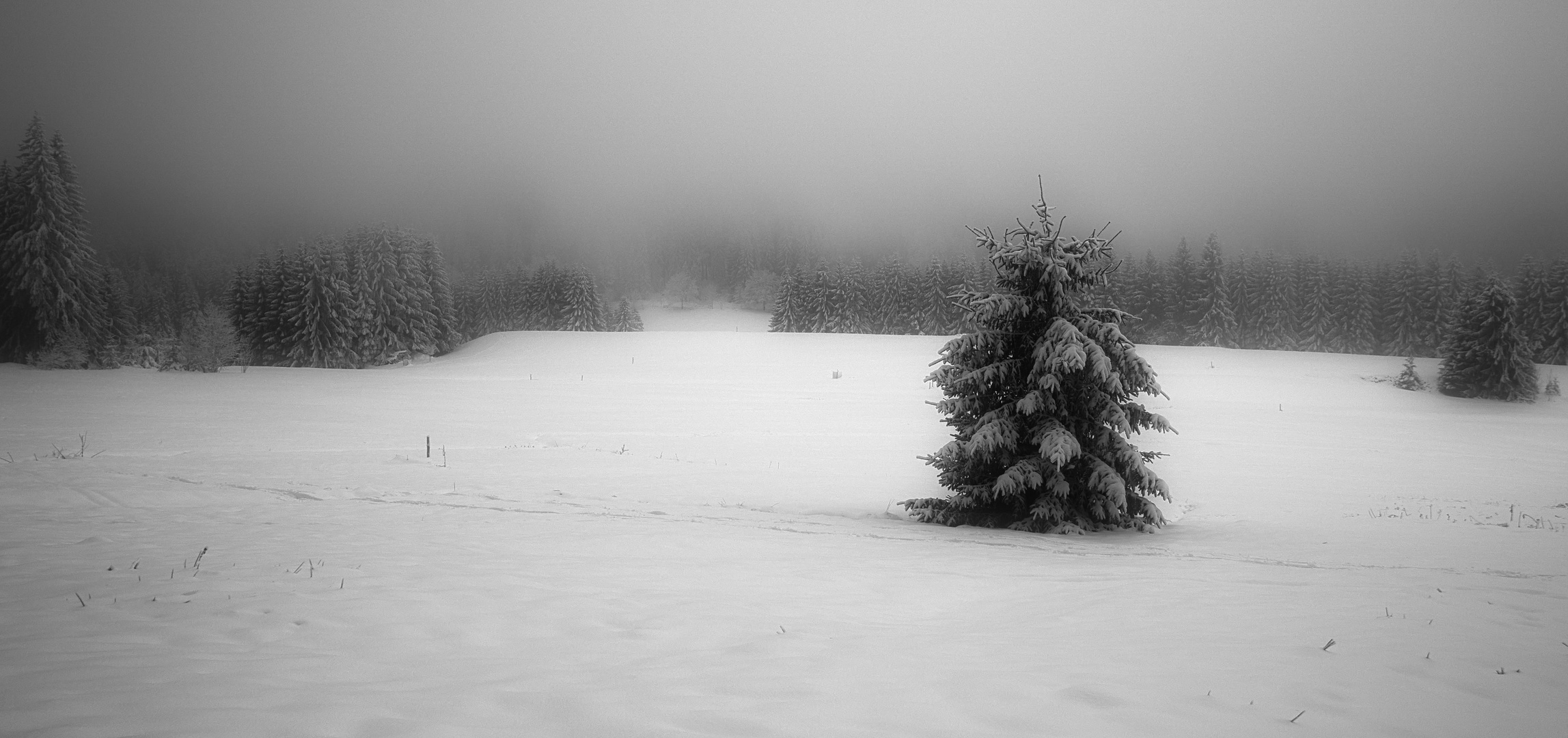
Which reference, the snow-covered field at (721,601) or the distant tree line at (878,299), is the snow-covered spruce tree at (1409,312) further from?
the snow-covered field at (721,601)

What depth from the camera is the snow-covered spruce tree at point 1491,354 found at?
39281mm

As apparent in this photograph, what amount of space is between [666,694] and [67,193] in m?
55.5

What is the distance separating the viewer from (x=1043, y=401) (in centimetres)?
1150

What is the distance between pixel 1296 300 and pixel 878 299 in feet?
141

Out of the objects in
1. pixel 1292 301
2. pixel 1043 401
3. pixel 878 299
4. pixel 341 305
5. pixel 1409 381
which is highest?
pixel 878 299

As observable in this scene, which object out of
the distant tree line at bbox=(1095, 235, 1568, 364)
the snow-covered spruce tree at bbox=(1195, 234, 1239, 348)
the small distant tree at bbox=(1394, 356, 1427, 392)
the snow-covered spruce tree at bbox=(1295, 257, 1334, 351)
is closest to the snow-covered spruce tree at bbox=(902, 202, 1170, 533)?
the small distant tree at bbox=(1394, 356, 1427, 392)

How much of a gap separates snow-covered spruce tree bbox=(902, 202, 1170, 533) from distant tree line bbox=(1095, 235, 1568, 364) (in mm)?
49961

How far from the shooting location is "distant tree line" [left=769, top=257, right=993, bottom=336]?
77.8m

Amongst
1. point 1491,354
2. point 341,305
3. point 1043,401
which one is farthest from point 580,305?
point 1491,354

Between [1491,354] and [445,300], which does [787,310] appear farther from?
[1491,354]

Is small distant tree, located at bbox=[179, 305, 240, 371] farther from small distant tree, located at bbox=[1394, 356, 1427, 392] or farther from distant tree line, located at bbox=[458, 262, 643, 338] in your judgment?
small distant tree, located at bbox=[1394, 356, 1427, 392]

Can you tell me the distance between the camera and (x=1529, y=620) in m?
5.80

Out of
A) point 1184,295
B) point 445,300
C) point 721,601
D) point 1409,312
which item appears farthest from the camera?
point 1184,295

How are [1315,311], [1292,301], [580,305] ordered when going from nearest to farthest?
A: [1315,311] → [1292,301] → [580,305]
